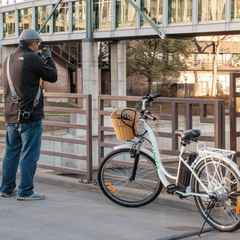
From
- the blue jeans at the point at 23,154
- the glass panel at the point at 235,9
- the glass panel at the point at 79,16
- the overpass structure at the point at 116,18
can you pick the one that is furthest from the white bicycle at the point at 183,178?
the glass panel at the point at 79,16

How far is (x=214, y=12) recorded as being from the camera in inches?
1197

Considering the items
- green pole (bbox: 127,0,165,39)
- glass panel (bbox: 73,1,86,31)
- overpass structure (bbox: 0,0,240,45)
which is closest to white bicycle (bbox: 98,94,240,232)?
overpass structure (bbox: 0,0,240,45)

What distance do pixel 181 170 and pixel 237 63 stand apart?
6277cm

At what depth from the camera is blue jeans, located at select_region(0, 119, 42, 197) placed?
5.57 m

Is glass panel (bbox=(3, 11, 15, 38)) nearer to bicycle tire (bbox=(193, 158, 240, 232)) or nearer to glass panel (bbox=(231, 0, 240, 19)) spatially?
glass panel (bbox=(231, 0, 240, 19))

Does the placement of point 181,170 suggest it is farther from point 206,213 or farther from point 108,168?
point 108,168

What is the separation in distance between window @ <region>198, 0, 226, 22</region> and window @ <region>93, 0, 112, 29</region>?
7636mm

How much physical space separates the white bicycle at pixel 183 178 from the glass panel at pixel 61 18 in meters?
34.0

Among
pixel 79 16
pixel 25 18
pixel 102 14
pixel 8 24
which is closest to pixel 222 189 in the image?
pixel 102 14

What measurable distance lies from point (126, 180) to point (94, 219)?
96 centimetres

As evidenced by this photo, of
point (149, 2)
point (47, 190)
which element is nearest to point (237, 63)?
point (149, 2)

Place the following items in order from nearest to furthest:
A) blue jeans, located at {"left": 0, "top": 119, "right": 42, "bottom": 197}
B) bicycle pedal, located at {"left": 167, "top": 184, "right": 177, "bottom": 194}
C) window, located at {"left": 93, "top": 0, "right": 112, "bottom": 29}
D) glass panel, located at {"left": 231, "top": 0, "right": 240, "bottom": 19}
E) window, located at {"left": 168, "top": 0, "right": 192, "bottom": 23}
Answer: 1. bicycle pedal, located at {"left": 167, "top": 184, "right": 177, "bottom": 194}
2. blue jeans, located at {"left": 0, "top": 119, "right": 42, "bottom": 197}
3. glass panel, located at {"left": 231, "top": 0, "right": 240, "bottom": 19}
4. window, located at {"left": 168, "top": 0, "right": 192, "bottom": 23}
5. window, located at {"left": 93, "top": 0, "right": 112, "bottom": 29}

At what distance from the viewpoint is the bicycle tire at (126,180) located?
221 inches

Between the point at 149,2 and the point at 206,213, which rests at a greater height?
the point at 149,2
